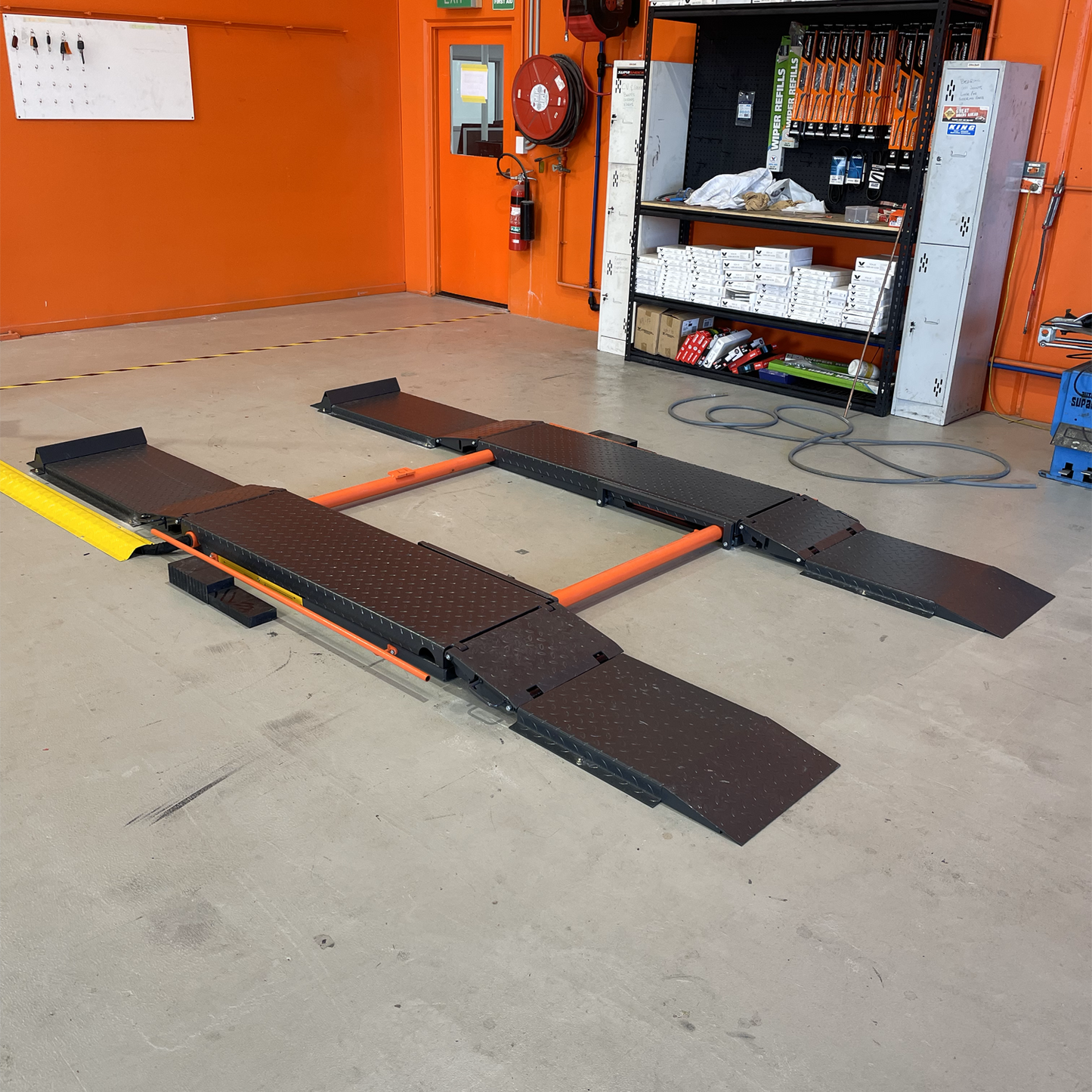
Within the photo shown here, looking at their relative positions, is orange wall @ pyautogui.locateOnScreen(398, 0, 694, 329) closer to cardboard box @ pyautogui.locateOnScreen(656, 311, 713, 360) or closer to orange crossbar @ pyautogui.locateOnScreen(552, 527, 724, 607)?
cardboard box @ pyautogui.locateOnScreen(656, 311, 713, 360)

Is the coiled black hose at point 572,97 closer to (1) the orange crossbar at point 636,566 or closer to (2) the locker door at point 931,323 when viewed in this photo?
(2) the locker door at point 931,323

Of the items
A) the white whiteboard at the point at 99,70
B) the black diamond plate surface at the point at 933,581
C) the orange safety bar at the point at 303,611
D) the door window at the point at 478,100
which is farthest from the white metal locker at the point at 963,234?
the white whiteboard at the point at 99,70

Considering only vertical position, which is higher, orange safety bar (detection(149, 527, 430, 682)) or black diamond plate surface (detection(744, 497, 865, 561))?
black diamond plate surface (detection(744, 497, 865, 561))

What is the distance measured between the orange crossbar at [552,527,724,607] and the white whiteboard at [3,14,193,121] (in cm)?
592

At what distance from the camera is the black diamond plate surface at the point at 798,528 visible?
4109 mm

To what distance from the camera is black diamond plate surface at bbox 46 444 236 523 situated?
427 centimetres

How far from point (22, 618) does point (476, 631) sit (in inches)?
63.2

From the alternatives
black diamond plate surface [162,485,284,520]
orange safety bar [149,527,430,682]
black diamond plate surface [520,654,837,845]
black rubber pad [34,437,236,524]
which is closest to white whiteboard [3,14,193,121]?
black rubber pad [34,437,236,524]

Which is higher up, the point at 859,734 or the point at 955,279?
the point at 955,279

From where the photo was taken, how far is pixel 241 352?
729 cm

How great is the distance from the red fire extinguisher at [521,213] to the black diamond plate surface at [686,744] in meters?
6.11

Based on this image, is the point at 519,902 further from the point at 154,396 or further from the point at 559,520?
the point at 154,396

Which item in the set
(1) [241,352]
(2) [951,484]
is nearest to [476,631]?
(2) [951,484]

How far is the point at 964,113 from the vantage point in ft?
17.9
